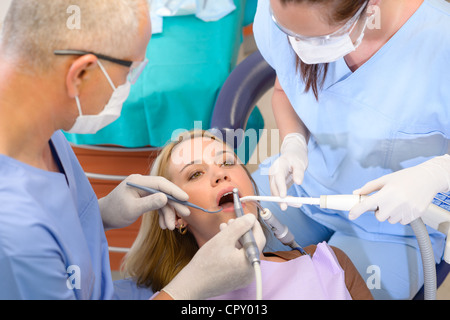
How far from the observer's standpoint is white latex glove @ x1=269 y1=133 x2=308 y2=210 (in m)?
1.25

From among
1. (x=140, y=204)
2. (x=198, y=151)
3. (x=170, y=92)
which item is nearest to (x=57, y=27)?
(x=140, y=204)

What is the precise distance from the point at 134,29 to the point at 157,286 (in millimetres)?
742

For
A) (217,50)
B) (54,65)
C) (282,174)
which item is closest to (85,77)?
(54,65)

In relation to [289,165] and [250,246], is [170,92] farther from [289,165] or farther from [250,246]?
[250,246]

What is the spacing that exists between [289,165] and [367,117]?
239 mm

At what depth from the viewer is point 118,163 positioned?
1902 mm

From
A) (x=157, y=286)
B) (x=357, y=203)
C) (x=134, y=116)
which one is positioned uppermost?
(x=357, y=203)

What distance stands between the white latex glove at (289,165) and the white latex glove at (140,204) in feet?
0.81

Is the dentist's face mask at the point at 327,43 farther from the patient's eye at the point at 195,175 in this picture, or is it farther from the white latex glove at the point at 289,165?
the patient's eye at the point at 195,175

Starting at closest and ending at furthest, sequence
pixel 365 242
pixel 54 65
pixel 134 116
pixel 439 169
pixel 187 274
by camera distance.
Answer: pixel 54 65, pixel 187 274, pixel 439 169, pixel 365 242, pixel 134 116

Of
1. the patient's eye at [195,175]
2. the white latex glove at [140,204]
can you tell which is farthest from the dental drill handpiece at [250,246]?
the patient's eye at [195,175]

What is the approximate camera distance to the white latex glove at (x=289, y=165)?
4.10 ft

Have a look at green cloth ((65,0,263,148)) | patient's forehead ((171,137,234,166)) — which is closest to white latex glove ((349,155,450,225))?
patient's forehead ((171,137,234,166))

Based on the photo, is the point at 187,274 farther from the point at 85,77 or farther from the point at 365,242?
the point at 365,242
